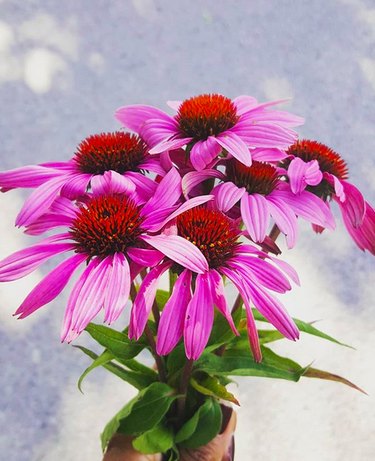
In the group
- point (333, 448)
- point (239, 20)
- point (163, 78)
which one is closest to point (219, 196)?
point (333, 448)

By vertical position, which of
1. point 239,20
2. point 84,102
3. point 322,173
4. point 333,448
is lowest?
point 333,448

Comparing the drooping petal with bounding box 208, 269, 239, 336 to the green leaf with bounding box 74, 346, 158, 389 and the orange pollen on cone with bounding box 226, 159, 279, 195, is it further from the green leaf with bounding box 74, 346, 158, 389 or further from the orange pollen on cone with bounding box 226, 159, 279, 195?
the green leaf with bounding box 74, 346, 158, 389

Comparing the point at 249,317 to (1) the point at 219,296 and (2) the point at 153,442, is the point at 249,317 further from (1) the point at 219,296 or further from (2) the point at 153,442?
(2) the point at 153,442

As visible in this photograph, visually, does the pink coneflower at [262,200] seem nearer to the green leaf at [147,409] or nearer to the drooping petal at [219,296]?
the drooping petal at [219,296]

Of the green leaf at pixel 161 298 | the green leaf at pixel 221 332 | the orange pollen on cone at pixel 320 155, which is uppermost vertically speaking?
the orange pollen on cone at pixel 320 155

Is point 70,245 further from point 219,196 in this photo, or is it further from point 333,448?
point 333,448

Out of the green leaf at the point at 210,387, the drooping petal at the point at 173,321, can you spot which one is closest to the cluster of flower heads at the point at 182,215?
the drooping petal at the point at 173,321

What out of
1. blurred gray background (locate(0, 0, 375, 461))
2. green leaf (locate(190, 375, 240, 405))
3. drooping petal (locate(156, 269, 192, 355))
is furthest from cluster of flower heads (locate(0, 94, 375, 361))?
blurred gray background (locate(0, 0, 375, 461))
